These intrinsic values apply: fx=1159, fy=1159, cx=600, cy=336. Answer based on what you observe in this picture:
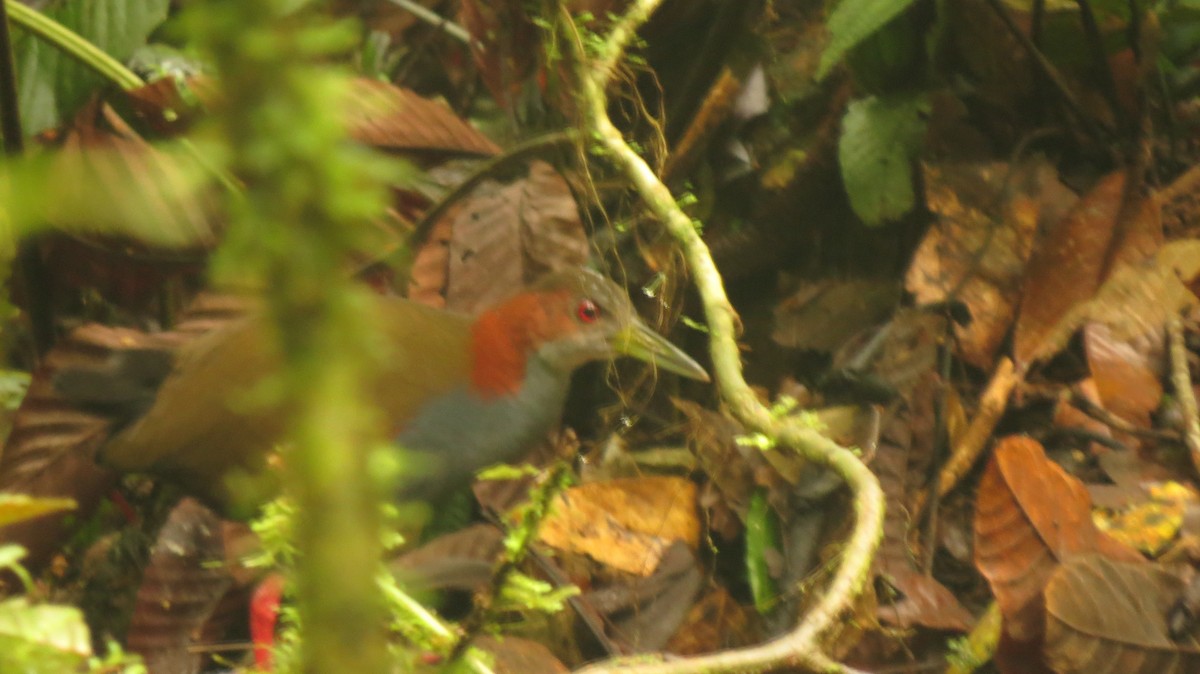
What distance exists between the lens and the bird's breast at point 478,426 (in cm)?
224

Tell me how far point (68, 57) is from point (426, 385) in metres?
1.28

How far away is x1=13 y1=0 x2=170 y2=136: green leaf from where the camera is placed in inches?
109

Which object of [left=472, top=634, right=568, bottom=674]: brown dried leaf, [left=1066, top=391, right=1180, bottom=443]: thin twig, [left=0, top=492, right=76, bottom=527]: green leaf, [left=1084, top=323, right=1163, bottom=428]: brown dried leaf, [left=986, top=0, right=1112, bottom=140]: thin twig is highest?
[left=986, top=0, right=1112, bottom=140]: thin twig

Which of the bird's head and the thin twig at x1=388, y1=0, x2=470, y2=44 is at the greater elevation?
the thin twig at x1=388, y1=0, x2=470, y2=44

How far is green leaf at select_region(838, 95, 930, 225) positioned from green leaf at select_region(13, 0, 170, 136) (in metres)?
1.72

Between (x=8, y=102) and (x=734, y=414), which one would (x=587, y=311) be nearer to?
(x=734, y=414)

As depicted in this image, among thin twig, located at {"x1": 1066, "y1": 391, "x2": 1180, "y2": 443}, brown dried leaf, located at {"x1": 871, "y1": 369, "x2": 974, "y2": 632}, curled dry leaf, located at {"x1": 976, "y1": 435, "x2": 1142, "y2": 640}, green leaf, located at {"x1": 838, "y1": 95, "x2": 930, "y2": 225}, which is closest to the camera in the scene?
curled dry leaf, located at {"x1": 976, "y1": 435, "x2": 1142, "y2": 640}

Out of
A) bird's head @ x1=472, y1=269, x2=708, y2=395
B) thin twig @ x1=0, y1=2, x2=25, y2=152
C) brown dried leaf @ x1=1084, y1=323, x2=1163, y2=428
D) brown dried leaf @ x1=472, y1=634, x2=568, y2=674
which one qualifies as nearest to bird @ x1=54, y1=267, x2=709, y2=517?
bird's head @ x1=472, y1=269, x2=708, y2=395

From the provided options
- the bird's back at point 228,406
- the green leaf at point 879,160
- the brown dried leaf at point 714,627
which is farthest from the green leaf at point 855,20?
the brown dried leaf at point 714,627

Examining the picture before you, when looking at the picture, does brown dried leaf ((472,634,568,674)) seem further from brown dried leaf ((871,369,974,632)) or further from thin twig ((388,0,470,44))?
thin twig ((388,0,470,44))

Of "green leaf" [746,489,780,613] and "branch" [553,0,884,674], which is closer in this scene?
"branch" [553,0,884,674]

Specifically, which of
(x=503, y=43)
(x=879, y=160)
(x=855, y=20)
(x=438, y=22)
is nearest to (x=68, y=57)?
(x=503, y=43)

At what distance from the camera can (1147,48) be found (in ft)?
8.89

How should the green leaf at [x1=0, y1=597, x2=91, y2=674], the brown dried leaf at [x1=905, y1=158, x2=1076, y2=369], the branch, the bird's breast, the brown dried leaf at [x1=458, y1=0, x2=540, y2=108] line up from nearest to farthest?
1. the green leaf at [x1=0, y1=597, x2=91, y2=674]
2. the branch
3. the bird's breast
4. the brown dried leaf at [x1=905, y1=158, x2=1076, y2=369]
5. the brown dried leaf at [x1=458, y1=0, x2=540, y2=108]
